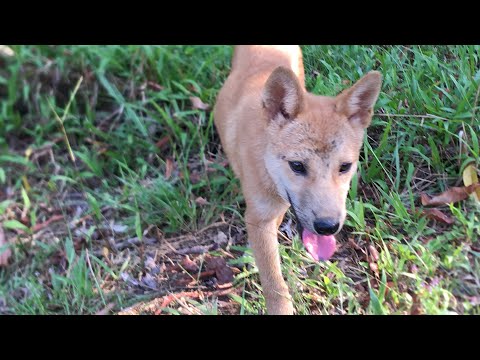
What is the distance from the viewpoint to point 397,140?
4.05 metres

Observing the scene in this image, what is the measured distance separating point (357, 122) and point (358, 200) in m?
0.65

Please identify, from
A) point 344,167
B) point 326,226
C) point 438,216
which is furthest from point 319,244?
A: point 438,216

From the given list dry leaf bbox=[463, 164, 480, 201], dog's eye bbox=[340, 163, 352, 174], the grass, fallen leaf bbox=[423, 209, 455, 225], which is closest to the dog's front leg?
the grass

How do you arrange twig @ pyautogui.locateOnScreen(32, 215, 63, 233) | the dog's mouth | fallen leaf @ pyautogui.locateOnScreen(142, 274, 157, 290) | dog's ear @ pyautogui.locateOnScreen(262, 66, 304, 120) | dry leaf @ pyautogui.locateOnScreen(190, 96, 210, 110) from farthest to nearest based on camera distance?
1. dry leaf @ pyautogui.locateOnScreen(190, 96, 210, 110)
2. twig @ pyautogui.locateOnScreen(32, 215, 63, 233)
3. fallen leaf @ pyautogui.locateOnScreen(142, 274, 157, 290)
4. the dog's mouth
5. dog's ear @ pyautogui.locateOnScreen(262, 66, 304, 120)

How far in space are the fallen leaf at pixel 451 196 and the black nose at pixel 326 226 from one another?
2.88 ft

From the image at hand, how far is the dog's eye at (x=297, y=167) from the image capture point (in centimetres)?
335

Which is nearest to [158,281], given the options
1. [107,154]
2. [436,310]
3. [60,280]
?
[60,280]

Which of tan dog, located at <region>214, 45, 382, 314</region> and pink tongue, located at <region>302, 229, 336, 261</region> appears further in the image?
pink tongue, located at <region>302, 229, 336, 261</region>

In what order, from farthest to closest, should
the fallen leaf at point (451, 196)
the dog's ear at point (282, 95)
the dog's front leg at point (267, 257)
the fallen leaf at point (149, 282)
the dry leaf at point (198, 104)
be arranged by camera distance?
the dry leaf at point (198, 104) < the fallen leaf at point (149, 282) < the dog's front leg at point (267, 257) < the fallen leaf at point (451, 196) < the dog's ear at point (282, 95)

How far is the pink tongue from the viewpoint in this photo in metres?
3.51

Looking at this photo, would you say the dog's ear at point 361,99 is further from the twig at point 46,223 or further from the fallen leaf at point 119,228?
the twig at point 46,223

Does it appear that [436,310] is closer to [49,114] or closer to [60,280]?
[60,280]

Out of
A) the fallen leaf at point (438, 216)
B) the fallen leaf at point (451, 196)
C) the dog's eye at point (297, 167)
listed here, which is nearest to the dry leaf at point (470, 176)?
the fallen leaf at point (451, 196)

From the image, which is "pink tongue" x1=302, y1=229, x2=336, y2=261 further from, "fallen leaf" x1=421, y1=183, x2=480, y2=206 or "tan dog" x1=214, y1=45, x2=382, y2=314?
"fallen leaf" x1=421, y1=183, x2=480, y2=206
